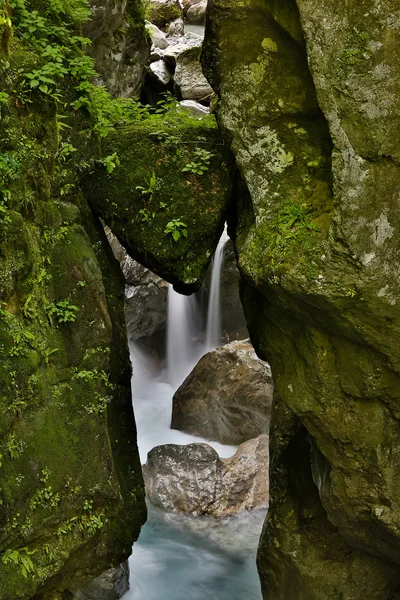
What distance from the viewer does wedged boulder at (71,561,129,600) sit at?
7.96 meters

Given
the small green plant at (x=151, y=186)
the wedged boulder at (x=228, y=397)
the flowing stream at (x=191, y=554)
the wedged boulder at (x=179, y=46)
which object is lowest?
the flowing stream at (x=191, y=554)

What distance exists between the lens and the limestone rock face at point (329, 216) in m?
5.13

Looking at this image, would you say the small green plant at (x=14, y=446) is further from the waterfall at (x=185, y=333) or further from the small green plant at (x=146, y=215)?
the waterfall at (x=185, y=333)

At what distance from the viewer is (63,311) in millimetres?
5727

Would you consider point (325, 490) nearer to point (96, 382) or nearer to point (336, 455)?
point (336, 455)

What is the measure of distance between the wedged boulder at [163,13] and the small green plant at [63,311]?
1665 cm

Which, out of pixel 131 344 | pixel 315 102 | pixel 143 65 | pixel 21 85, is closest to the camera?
pixel 21 85

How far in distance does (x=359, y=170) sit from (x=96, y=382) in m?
2.85

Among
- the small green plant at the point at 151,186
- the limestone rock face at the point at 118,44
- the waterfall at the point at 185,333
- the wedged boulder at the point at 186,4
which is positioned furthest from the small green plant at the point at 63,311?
the wedged boulder at the point at 186,4

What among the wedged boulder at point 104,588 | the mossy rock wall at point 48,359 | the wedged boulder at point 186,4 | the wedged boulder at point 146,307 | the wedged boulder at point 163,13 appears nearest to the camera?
the mossy rock wall at point 48,359

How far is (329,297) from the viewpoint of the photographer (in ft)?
17.2

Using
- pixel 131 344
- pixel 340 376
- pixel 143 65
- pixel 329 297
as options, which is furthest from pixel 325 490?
pixel 143 65

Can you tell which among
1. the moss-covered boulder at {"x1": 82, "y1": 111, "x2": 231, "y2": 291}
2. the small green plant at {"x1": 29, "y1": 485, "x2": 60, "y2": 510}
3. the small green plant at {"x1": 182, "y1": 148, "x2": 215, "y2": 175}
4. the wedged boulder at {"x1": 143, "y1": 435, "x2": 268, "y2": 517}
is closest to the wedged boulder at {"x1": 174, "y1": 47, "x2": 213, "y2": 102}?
the wedged boulder at {"x1": 143, "y1": 435, "x2": 268, "y2": 517}

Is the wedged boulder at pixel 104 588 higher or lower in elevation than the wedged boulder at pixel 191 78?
lower
